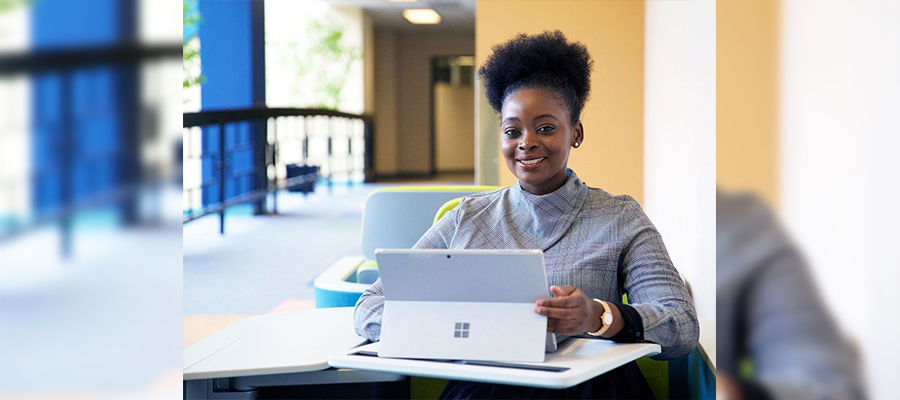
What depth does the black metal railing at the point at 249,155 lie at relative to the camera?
577 centimetres

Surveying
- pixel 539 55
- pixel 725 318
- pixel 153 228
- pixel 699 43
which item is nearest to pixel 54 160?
pixel 153 228

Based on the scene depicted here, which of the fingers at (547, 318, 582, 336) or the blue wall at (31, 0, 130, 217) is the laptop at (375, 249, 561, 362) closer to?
the fingers at (547, 318, 582, 336)

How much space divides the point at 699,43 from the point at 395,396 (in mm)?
1395

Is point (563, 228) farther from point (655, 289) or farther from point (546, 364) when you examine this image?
point (546, 364)

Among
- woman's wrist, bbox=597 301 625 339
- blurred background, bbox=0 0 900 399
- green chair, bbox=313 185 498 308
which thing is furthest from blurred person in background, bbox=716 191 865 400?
green chair, bbox=313 185 498 308

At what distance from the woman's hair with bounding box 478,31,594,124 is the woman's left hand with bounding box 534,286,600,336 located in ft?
1.67

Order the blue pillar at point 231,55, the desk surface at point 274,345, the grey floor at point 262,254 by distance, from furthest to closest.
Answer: the blue pillar at point 231,55 → the grey floor at point 262,254 → the desk surface at point 274,345

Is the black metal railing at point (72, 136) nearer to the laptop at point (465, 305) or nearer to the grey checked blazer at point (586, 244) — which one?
the laptop at point (465, 305)

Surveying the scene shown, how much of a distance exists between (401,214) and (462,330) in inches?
78.2

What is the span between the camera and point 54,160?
422 mm

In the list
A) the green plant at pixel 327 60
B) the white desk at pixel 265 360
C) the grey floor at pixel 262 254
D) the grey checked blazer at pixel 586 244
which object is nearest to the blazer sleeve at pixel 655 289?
the grey checked blazer at pixel 586 244

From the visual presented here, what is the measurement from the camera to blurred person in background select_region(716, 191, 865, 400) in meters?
0.44

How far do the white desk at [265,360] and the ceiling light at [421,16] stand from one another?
438 inches

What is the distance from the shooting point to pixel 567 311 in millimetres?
1300
